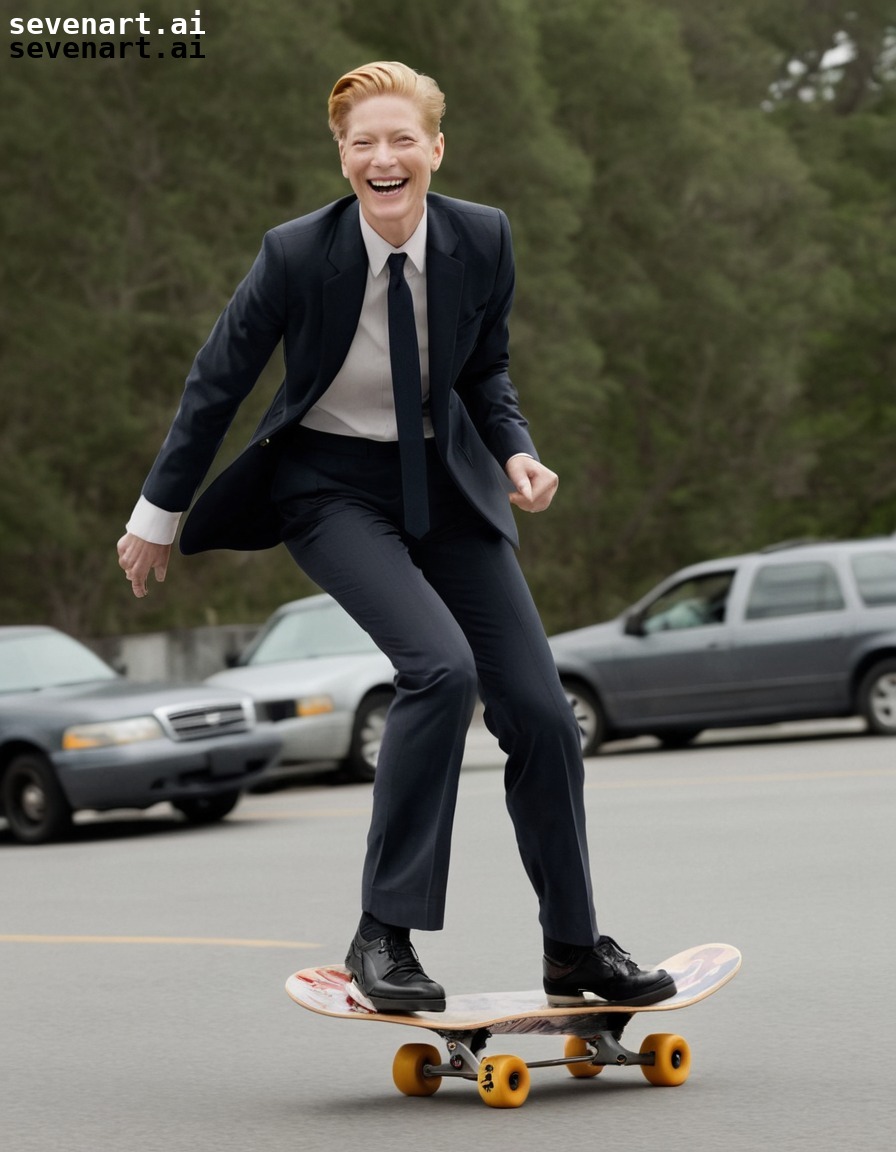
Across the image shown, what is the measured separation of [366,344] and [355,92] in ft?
1.80

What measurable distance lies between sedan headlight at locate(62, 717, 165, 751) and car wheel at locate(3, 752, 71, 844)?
0.22 meters

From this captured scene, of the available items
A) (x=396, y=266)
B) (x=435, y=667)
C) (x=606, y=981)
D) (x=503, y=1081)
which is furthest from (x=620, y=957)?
(x=396, y=266)

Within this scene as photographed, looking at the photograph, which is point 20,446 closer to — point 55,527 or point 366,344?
point 55,527

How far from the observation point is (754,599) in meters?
18.5

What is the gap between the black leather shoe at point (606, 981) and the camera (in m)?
5.06

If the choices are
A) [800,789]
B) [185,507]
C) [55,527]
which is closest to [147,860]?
[800,789]

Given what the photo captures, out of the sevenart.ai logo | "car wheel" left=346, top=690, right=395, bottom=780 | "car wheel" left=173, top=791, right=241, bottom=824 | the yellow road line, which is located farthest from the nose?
the sevenart.ai logo

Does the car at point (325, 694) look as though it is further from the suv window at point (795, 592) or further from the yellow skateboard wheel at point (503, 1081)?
the yellow skateboard wheel at point (503, 1081)

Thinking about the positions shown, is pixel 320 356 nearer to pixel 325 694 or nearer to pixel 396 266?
pixel 396 266

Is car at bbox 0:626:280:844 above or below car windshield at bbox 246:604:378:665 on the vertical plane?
below

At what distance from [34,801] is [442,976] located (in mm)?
6998

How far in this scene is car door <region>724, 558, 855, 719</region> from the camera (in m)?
18.1

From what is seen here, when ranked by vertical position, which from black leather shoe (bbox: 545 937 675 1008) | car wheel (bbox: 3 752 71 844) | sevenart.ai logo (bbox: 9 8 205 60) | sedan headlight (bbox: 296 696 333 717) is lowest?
car wheel (bbox: 3 752 71 844)

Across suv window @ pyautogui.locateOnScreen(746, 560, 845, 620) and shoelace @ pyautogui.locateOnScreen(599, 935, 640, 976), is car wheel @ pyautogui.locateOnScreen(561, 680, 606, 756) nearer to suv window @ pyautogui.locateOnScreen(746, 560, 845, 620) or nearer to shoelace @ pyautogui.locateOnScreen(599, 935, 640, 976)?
suv window @ pyautogui.locateOnScreen(746, 560, 845, 620)
